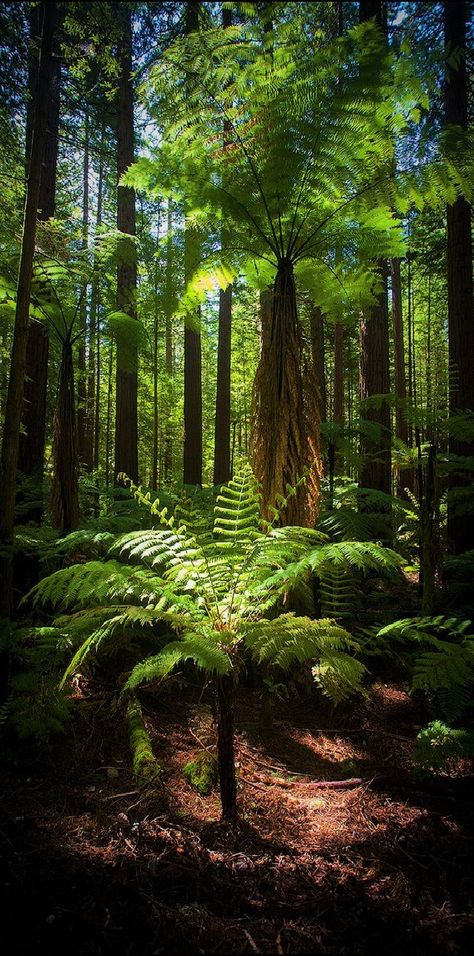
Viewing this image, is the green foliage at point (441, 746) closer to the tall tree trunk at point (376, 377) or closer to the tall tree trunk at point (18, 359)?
the tall tree trunk at point (18, 359)

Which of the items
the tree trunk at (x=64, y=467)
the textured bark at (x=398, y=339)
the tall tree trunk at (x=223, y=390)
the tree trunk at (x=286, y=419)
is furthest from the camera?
the textured bark at (x=398, y=339)

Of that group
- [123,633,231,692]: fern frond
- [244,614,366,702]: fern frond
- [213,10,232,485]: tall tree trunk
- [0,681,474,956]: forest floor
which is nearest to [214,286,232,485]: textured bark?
[213,10,232,485]: tall tree trunk

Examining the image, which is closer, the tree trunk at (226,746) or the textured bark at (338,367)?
the tree trunk at (226,746)

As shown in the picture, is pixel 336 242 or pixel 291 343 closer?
pixel 291 343

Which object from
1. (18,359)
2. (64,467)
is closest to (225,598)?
(18,359)

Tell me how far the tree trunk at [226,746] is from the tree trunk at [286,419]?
3.70 ft

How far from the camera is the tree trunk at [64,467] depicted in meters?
4.16

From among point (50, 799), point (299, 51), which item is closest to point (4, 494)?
point (50, 799)

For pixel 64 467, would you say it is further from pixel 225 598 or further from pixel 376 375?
pixel 376 375

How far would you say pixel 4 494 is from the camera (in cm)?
273

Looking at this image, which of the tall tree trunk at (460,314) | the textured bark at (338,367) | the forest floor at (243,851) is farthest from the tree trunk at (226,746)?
the textured bark at (338,367)

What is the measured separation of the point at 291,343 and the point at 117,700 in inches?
106

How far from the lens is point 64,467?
13.7 ft

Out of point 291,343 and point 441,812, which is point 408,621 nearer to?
point 441,812
